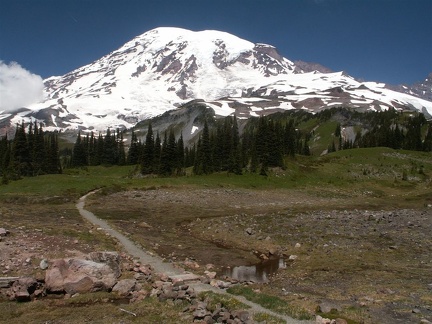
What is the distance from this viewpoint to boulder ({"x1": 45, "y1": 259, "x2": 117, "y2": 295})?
54.3 ft

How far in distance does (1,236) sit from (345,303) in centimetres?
2062

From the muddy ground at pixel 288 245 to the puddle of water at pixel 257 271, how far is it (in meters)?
0.59

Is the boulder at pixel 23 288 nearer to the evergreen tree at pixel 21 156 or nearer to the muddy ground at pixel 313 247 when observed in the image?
the muddy ground at pixel 313 247

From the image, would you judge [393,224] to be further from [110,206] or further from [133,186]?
[133,186]

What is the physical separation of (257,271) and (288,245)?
6238mm

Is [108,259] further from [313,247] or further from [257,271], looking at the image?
[313,247]

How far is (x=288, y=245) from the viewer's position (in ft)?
93.2

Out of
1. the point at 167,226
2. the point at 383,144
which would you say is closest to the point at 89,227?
the point at 167,226

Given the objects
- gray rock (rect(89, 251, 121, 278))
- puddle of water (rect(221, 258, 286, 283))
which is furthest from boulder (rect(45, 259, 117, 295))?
puddle of water (rect(221, 258, 286, 283))

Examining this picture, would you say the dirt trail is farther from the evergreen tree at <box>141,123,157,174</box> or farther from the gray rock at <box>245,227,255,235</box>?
the evergreen tree at <box>141,123,157,174</box>

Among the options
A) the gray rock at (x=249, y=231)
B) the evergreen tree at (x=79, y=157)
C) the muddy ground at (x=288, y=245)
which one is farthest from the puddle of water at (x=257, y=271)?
the evergreen tree at (x=79, y=157)

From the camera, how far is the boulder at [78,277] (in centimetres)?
1655

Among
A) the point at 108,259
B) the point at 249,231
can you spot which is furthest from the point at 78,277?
the point at 249,231

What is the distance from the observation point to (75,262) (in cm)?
1744
